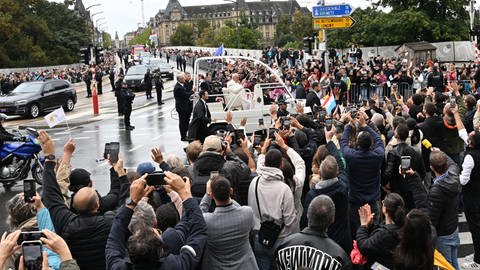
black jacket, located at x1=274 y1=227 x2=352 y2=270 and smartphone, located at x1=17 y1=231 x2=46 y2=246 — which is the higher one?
smartphone, located at x1=17 y1=231 x2=46 y2=246

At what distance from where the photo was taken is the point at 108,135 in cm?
1994

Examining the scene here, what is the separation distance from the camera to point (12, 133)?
1299cm

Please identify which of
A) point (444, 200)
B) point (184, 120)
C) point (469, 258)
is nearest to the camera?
point (444, 200)

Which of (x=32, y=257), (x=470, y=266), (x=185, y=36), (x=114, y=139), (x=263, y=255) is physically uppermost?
(x=185, y=36)

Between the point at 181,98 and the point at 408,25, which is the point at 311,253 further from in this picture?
the point at 408,25

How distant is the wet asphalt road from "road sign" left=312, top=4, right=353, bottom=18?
698cm

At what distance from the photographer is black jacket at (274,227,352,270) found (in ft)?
14.7

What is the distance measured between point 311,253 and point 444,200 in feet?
7.56

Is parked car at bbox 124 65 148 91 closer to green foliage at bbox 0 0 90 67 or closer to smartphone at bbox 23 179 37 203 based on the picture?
green foliage at bbox 0 0 90 67

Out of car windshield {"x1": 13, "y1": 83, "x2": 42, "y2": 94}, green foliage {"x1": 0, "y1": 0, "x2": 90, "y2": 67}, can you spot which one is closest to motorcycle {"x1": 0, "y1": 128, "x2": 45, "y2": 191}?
car windshield {"x1": 13, "y1": 83, "x2": 42, "y2": 94}

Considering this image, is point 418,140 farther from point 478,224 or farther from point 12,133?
point 12,133

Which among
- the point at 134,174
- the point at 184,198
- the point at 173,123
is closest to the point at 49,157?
the point at 134,174

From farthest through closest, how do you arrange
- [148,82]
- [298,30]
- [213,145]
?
[298,30], [148,82], [213,145]

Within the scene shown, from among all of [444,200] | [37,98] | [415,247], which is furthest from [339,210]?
[37,98]
